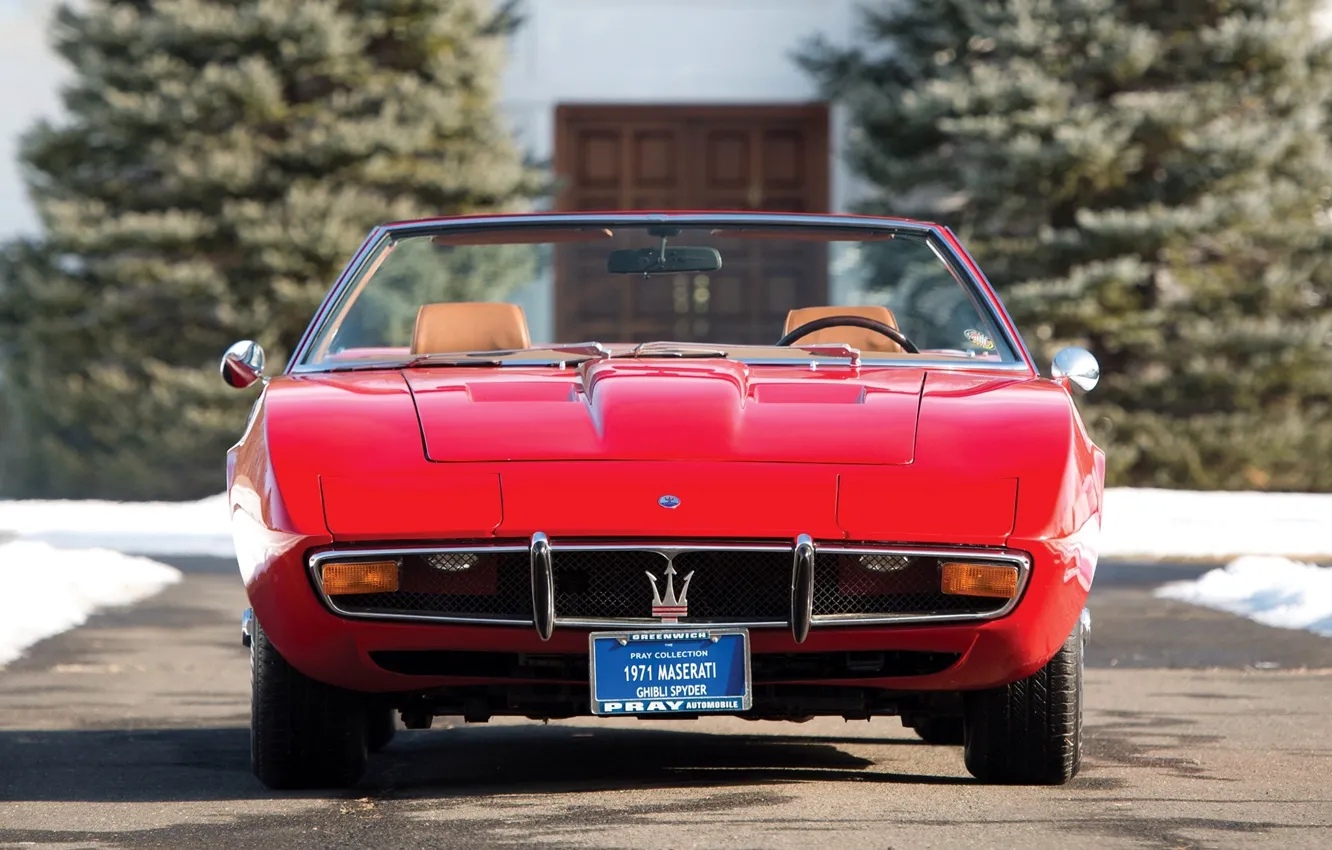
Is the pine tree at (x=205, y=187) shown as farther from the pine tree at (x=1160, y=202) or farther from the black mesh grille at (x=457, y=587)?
the black mesh grille at (x=457, y=587)

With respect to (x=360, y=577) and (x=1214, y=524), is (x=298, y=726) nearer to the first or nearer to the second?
(x=360, y=577)

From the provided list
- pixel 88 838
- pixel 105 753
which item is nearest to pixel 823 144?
pixel 105 753

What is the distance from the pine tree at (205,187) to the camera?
1909 centimetres

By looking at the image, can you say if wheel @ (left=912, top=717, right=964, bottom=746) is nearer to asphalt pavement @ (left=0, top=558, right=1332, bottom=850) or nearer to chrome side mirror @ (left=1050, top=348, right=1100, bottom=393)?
asphalt pavement @ (left=0, top=558, right=1332, bottom=850)

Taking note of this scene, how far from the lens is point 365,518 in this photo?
5.14 meters

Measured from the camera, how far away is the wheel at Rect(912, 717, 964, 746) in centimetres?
670

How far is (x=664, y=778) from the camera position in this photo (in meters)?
5.88

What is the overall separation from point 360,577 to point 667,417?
2.55 ft

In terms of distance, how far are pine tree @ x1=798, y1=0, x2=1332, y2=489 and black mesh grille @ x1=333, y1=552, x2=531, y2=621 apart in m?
13.8

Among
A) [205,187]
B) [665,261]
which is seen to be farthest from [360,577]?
[205,187]

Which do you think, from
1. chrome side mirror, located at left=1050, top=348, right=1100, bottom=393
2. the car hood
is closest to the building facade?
chrome side mirror, located at left=1050, top=348, right=1100, bottom=393

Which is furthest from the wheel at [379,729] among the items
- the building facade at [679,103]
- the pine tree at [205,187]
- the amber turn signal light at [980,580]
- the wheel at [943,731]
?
the building facade at [679,103]

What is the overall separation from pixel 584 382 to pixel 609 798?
1.00 meters

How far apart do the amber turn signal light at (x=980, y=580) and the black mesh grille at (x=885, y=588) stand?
2 cm
